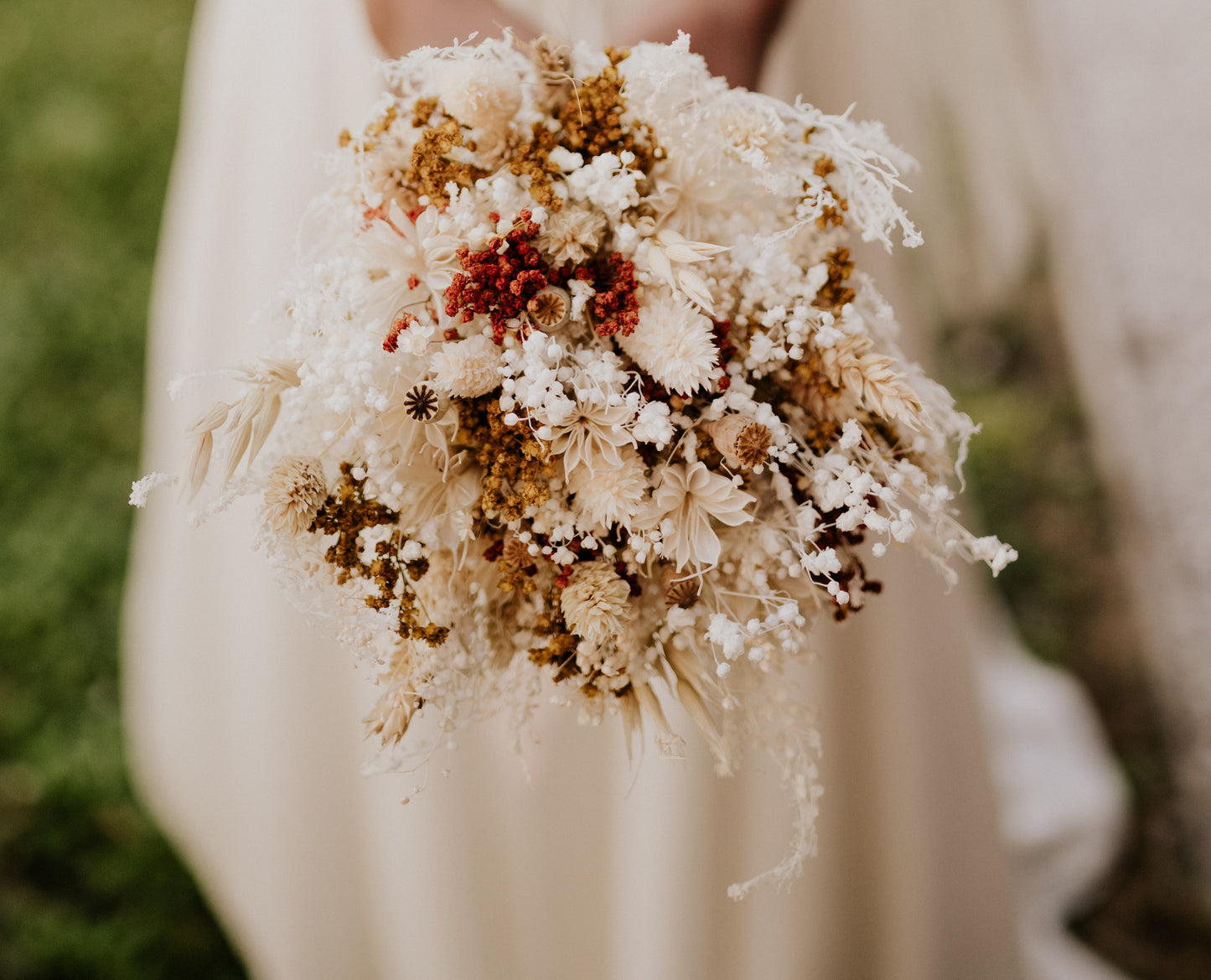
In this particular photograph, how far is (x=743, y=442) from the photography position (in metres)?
0.77

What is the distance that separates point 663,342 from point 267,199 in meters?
0.93

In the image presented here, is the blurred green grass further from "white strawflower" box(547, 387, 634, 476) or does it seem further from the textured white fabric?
the textured white fabric

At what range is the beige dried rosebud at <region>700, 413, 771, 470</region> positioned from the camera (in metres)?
0.77

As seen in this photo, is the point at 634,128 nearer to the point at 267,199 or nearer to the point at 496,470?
the point at 496,470

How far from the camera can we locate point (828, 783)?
141 cm

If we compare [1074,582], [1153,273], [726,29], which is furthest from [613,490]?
[1074,582]

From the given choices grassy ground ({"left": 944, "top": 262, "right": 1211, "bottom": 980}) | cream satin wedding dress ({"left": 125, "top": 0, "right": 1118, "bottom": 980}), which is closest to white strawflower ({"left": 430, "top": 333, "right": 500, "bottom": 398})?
cream satin wedding dress ({"left": 125, "top": 0, "right": 1118, "bottom": 980})

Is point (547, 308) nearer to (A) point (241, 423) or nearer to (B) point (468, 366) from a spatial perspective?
(B) point (468, 366)

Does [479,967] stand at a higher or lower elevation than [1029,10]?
lower

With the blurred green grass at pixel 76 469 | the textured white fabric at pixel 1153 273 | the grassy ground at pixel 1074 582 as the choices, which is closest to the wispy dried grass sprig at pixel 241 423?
the blurred green grass at pixel 76 469

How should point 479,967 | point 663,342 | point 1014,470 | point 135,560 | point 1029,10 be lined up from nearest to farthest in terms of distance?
point 663,342 < point 479,967 < point 135,560 < point 1029,10 < point 1014,470

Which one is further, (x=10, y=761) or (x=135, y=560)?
(x=10, y=761)

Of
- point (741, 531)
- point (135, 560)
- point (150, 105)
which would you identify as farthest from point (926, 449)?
point (150, 105)

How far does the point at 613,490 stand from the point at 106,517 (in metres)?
2.30
